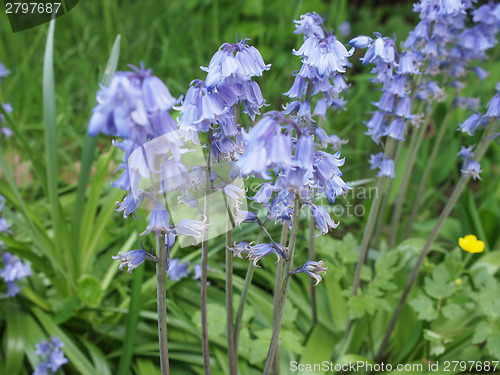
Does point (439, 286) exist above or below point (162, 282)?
below

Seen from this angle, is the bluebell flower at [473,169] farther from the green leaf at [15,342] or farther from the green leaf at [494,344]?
the green leaf at [15,342]

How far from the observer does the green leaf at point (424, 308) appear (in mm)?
2560

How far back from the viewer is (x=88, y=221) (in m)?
3.23

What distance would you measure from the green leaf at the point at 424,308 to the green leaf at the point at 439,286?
2.0 inches

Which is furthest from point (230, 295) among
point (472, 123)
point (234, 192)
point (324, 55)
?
point (472, 123)

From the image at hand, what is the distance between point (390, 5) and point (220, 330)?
7935 millimetres

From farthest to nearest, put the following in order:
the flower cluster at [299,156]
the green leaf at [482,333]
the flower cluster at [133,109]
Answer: the green leaf at [482,333], the flower cluster at [299,156], the flower cluster at [133,109]

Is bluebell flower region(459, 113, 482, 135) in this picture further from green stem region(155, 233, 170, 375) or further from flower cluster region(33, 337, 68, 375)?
flower cluster region(33, 337, 68, 375)

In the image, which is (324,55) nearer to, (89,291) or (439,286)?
(439,286)

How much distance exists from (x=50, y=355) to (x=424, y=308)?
2.15 metres

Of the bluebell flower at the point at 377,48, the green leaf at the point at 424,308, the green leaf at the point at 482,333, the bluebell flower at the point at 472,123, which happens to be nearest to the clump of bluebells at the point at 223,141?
the bluebell flower at the point at 377,48

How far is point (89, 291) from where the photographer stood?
9.14 ft

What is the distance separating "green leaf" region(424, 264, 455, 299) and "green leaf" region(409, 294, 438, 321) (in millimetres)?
51

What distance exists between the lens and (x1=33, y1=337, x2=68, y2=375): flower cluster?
2.55 meters
